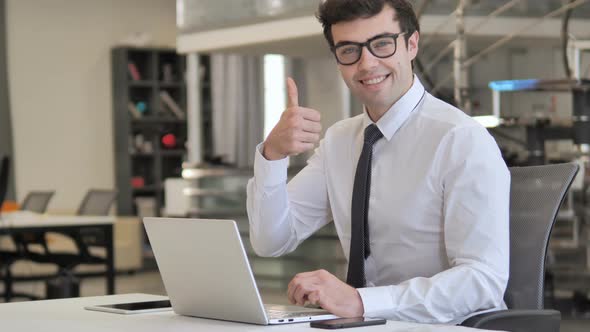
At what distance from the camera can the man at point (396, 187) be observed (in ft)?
6.69

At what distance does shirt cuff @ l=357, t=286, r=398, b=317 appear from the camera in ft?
6.35

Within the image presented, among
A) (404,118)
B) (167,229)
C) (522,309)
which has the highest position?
(404,118)

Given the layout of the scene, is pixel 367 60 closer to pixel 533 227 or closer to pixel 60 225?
pixel 533 227

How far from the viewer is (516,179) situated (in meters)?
2.31

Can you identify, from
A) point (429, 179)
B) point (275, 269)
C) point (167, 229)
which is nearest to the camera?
point (167, 229)

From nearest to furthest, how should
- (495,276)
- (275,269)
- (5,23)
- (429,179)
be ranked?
1. (495,276)
2. (429,179)
3. (275,269)
4. (5,23)

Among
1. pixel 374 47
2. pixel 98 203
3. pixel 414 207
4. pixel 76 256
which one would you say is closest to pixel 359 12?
pixel 374 47

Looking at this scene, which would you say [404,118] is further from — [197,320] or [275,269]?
[275,269]

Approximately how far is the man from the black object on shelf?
877 cm

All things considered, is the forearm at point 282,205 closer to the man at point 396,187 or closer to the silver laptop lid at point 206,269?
the man at point 396,187

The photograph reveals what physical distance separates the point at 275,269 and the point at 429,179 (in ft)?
20.5

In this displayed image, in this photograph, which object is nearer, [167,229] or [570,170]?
[167,229]

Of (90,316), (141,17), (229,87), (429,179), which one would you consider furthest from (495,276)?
(141,17)

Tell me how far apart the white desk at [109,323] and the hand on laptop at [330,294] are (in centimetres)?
13
